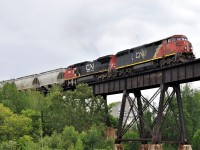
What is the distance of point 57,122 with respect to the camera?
48.6m

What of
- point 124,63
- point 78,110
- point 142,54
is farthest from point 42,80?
point 142,54

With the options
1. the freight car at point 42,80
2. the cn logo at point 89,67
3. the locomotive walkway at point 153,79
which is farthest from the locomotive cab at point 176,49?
the freight car at point 42,80

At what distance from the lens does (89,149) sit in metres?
42.8

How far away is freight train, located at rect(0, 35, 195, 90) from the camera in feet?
135

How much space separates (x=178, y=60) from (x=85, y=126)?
50.3ft

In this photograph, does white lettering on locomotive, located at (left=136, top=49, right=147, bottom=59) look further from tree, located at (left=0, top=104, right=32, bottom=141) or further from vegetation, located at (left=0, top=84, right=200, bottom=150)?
tree, located at (left=0, top=104, right=32, bottom=141)

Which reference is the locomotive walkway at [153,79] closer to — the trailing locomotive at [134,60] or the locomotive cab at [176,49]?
the trailing locomotive at [134,60]

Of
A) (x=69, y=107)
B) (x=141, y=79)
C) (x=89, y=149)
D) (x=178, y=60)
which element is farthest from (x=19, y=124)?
(x=178, y=60)

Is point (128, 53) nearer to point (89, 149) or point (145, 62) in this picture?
point (145, 62)

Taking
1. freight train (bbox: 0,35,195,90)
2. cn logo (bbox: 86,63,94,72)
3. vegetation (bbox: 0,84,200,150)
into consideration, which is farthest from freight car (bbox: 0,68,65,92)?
cn logo (bbox: 86,63,94,72)

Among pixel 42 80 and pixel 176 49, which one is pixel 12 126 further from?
pixel 176 49

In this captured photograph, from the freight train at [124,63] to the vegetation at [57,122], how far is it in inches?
163

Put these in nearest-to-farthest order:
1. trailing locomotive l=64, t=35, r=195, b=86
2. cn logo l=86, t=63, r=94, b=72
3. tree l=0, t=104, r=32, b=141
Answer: trailing locomotive l=64, t=35, r=195, b=86 < tree l=0, t=104, r=32, b=141 < cn logo l=86, t=63, r=94, b=72

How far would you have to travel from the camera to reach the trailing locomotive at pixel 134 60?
41094 millimetres
